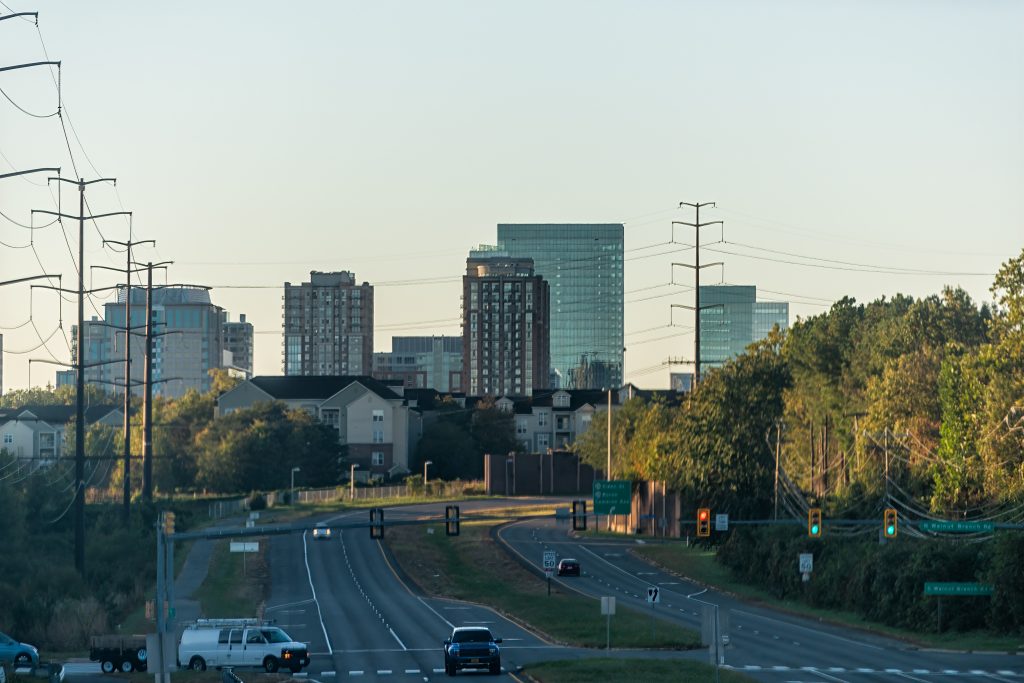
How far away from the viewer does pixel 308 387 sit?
19750cm

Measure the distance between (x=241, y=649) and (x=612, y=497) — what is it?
2941cm

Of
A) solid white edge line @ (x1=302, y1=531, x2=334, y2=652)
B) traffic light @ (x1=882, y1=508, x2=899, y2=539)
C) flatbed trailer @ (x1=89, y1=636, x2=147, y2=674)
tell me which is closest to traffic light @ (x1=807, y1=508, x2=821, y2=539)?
traffic light @ (x1=882, y1=508, x2=899, y2=539)

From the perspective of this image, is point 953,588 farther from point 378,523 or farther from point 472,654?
point 378,523

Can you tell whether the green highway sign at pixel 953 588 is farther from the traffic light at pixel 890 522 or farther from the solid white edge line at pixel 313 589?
the solid white edge line at pixel 313 589

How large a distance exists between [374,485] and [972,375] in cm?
9563

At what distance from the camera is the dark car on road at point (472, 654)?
56.6 metres

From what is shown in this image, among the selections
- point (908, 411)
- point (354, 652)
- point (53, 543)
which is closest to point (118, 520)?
point (53, 543)

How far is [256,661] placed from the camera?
198ft

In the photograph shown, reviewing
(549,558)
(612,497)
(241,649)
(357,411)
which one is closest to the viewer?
(241,649)

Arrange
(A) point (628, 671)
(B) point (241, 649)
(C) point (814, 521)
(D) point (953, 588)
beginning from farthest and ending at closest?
(D) point (953, 588), (B) point (241, 649), (C) point (814, 521), (A) point (628, 671)

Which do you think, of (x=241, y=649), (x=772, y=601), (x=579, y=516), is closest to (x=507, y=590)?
(x=772, y=601)

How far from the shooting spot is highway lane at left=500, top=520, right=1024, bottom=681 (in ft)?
196

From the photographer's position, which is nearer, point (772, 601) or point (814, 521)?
point (814, 521)

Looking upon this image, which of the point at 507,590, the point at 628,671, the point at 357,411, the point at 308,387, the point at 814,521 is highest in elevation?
the point at 308,387
